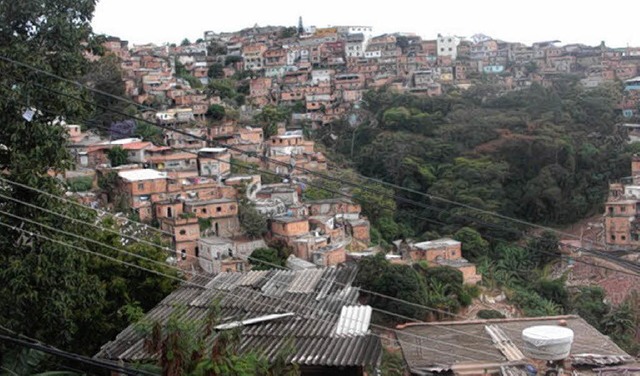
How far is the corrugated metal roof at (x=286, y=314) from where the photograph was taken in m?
5.07

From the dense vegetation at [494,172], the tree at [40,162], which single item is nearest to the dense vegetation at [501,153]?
the dense vegetation at [494,172]

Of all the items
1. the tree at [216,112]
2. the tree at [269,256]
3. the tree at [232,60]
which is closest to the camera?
the tree at [269,256]

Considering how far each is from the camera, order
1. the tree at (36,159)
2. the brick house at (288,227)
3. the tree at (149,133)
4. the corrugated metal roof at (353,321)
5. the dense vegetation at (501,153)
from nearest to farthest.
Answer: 1. the corrugated metal roof at (353,321)
2. the tree at (36,159)
3. the brick house at (288,227)
4. the dense vegetation at (501,153)
5. the tree at (149,133)

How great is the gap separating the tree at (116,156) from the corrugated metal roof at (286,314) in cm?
2062

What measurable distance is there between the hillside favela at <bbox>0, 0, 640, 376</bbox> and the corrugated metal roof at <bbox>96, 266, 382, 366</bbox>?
1.1 inches

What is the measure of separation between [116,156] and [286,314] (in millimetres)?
22432

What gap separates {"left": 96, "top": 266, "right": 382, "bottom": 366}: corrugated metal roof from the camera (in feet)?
16.6

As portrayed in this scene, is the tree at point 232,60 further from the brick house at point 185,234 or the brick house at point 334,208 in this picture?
the brick house at point 185,234

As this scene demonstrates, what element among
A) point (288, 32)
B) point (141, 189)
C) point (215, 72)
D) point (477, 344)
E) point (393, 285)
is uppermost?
point (288, 32)

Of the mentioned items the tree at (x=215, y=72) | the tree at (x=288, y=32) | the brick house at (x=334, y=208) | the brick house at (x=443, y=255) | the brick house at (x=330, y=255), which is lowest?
the brick house at (x=443, y=255)

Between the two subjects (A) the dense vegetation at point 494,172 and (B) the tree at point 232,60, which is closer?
(A) the dense vegetation at point 494,172

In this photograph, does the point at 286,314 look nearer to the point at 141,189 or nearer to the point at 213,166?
the point at 141,189

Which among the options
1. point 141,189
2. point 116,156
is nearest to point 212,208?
point 141,189

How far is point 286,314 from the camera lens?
5.68 metres
